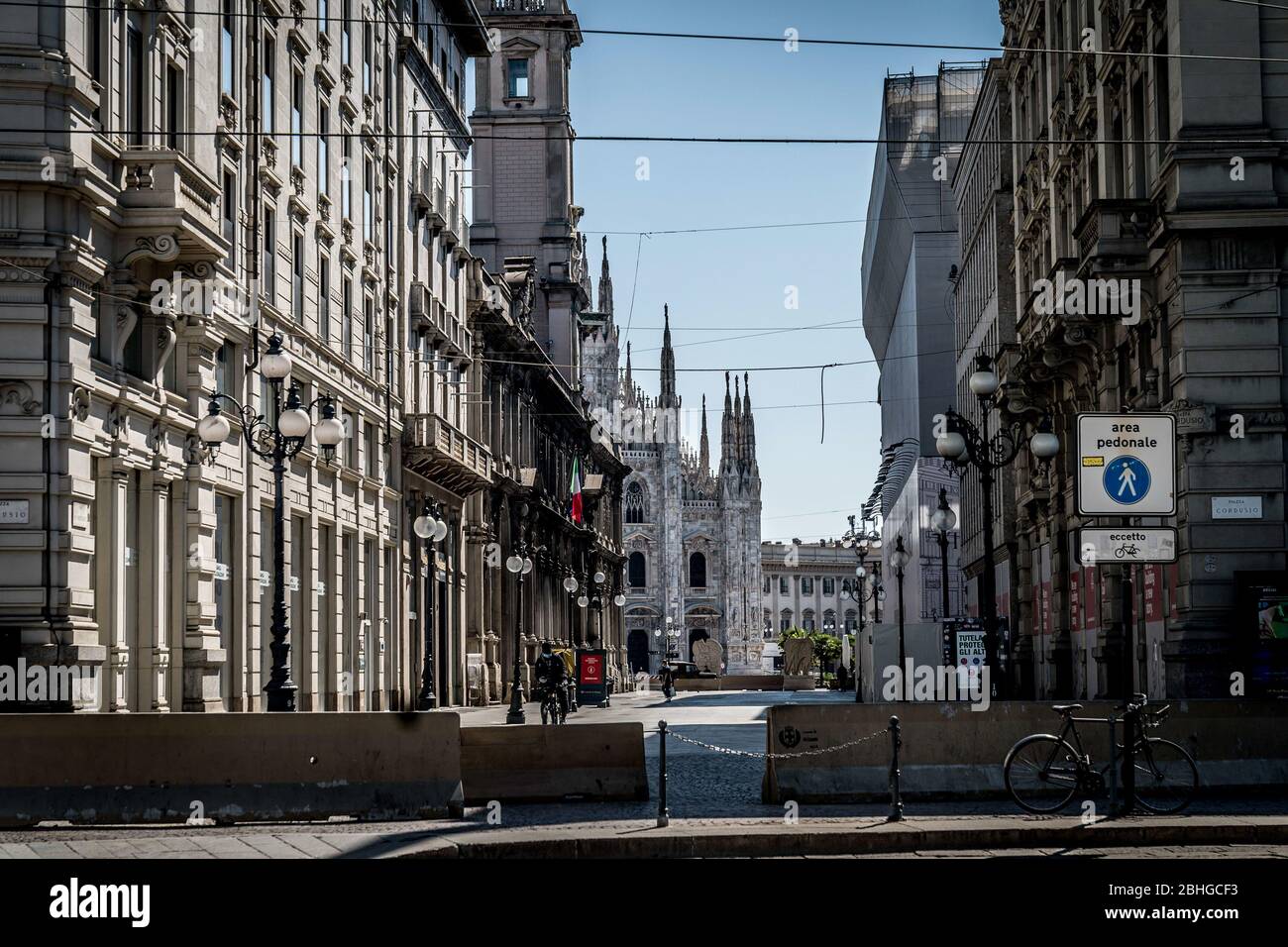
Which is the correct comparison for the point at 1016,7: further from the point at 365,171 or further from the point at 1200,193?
the point at 1200,193

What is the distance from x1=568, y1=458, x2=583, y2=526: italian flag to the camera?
7975 cm

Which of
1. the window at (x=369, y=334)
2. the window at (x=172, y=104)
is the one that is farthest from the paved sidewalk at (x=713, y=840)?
the window at (x=369, y=334)

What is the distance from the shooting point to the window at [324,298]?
39562 mm

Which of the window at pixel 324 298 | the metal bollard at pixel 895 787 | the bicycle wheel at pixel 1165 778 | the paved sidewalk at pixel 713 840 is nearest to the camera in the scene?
the paved sidewalk at pixel 713 840

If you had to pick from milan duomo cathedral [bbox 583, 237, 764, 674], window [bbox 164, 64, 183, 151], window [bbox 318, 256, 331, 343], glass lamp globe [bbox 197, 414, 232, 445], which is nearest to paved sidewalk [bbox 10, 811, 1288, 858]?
glass lamp globe [bbox 197, 414, 232, 445]

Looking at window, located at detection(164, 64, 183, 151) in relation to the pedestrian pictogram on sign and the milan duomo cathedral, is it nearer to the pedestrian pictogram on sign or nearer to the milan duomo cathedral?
the pedestrian pictogram on sign

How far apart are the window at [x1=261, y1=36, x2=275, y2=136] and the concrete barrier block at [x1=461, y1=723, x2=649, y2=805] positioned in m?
18.0

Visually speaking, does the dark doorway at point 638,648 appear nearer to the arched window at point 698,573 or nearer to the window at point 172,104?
the arched window at point 698,573

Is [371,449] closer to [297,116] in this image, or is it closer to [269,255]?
[297,116]

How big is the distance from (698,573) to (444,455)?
121 metres

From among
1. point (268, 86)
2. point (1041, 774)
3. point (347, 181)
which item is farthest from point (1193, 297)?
point (347, 181)

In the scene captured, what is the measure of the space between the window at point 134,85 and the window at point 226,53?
422 cm
